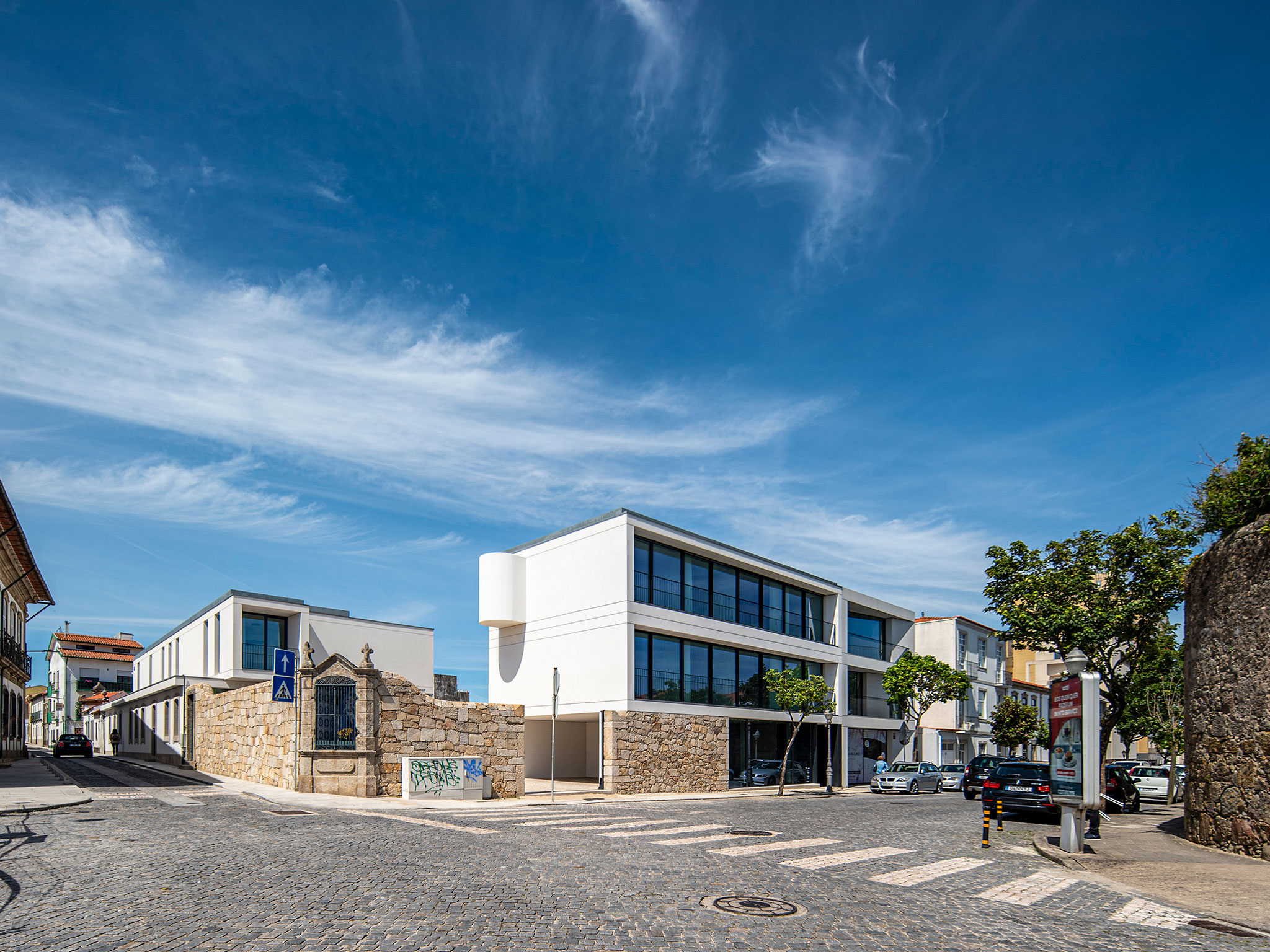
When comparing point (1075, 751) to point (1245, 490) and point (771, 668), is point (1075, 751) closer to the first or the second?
point (1245, 490)

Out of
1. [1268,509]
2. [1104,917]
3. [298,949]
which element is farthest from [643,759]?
[298,949]

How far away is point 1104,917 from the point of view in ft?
Result: 31.1

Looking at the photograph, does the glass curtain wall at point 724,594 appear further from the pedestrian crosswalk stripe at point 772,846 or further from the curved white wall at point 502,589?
the pedestrian crosswalk stripe at point 772,846

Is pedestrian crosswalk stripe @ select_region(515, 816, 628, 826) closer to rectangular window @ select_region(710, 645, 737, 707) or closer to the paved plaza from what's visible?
the paved plaza

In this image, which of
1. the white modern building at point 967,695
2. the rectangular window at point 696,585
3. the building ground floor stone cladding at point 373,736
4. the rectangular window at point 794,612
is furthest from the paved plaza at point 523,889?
the white modern building at point 967,695

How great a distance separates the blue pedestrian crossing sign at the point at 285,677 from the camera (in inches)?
865

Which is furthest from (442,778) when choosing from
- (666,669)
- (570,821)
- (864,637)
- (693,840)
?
(864,637)

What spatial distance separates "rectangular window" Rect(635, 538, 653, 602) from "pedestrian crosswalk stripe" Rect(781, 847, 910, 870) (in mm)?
18935

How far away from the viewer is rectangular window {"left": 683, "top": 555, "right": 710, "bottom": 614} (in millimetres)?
35125

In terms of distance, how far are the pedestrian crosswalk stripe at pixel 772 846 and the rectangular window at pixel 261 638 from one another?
3093 cm

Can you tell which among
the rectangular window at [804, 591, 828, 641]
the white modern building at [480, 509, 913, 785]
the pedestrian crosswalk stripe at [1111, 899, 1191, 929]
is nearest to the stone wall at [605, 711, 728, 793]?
the white modern building at [480, 509, 913, 785]

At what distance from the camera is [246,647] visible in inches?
1545

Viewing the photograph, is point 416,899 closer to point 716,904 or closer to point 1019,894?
point 716,904

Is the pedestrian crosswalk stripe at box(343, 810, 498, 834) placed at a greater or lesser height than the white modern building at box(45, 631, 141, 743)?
greater
